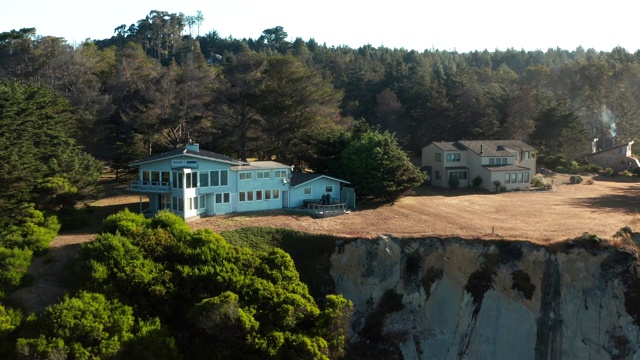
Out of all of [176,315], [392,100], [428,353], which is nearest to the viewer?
[176,315]

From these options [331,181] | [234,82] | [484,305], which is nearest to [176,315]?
[484,305]

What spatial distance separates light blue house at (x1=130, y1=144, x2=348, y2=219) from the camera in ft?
122

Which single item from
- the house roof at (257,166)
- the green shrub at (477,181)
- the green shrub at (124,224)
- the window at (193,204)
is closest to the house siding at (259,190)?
the house roof at (257,166)

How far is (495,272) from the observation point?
3120 centimetres

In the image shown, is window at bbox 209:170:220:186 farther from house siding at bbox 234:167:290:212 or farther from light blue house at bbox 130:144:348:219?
house siding at bbox 234:167:290:212

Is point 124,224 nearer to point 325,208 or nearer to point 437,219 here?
point 325,208

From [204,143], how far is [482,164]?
26244 mm

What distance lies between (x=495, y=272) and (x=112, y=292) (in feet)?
63.8

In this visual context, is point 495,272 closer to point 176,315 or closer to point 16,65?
point 176,315

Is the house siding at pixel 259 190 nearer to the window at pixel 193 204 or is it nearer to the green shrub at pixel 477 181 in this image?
the window at pixel 193 204

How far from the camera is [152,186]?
37.8 meters

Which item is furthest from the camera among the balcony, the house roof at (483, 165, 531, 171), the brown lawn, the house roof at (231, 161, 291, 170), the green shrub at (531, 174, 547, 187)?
the green shrub at (531, 174, 547, 187)

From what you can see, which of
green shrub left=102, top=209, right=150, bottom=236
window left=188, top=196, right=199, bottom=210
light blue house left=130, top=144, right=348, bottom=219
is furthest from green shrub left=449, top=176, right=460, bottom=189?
green shrub left=102, top=209, right=150, bottom=236

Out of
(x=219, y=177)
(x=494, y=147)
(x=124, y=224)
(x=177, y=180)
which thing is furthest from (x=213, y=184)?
(x=494, y=147)
